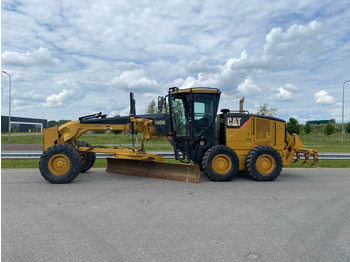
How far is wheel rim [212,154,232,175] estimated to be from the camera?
9016mm

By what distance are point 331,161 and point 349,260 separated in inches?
482

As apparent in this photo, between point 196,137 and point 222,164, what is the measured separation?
3.73 feet

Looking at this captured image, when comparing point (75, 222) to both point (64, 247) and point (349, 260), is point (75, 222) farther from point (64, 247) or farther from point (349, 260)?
point (349, 260)

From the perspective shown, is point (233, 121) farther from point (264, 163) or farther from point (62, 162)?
point (62, 162)

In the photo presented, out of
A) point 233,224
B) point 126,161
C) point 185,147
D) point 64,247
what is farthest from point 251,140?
point 64,247

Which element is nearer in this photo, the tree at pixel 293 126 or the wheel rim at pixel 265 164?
the wheel rim at pixel 265 164

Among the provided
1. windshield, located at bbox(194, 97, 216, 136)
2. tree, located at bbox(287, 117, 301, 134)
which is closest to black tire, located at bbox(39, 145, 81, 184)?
windshield, located at bbox(194, 97, 216, 136)

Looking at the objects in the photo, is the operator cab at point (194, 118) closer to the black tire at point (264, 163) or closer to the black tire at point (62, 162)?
the black tire at point (264, 163)

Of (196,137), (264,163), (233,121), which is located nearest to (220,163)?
(196,137)

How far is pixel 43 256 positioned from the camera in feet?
12.2

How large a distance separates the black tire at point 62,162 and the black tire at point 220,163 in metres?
3.67

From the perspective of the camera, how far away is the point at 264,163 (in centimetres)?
933

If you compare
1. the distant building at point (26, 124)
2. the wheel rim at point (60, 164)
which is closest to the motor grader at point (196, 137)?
the wheel rim at point (60, 164)

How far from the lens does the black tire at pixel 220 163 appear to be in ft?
29.3
